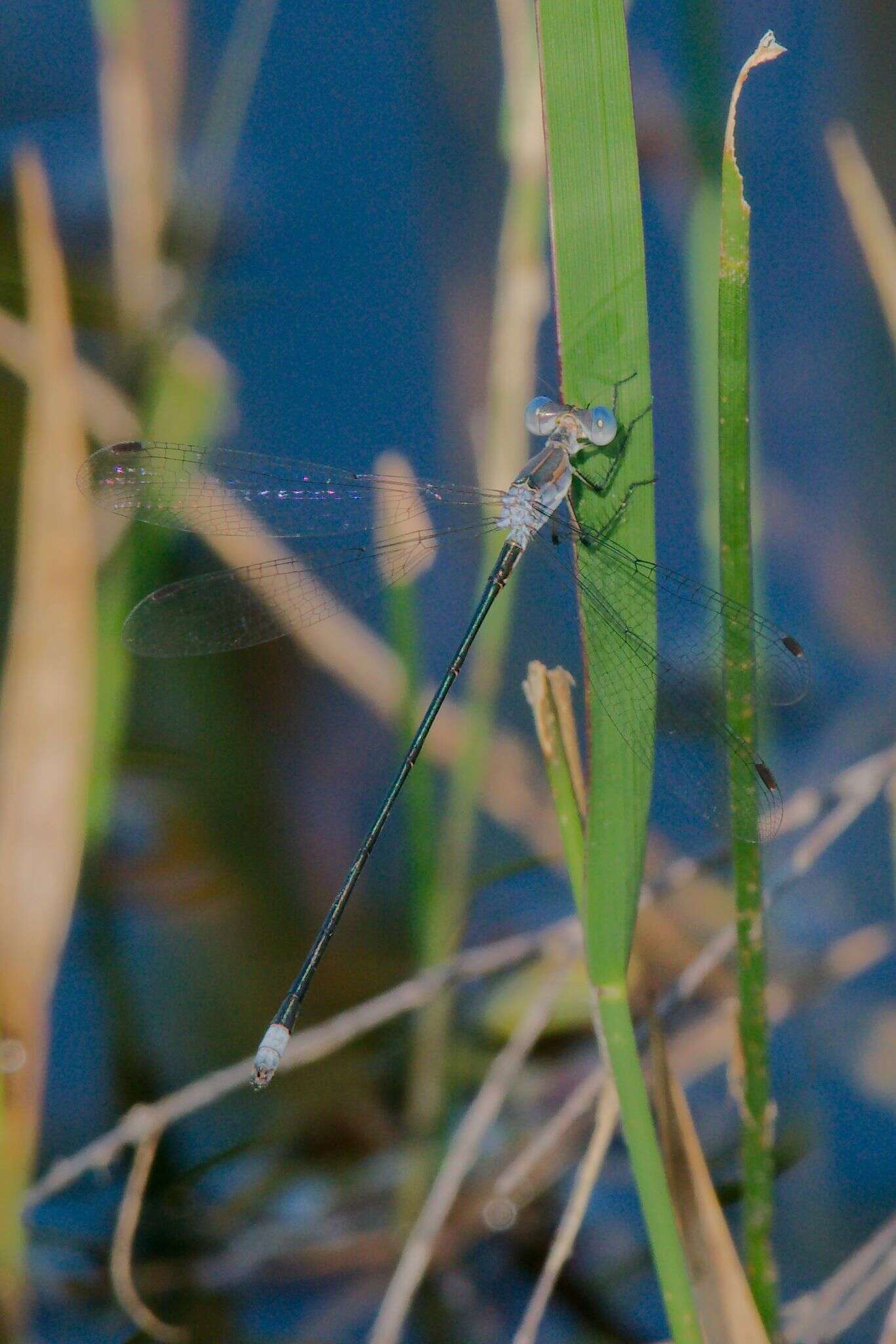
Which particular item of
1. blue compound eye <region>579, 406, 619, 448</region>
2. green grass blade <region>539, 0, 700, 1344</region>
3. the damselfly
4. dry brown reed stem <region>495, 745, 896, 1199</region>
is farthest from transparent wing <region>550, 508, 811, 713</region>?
dry brown reed stem <region>495, 745, 896, 1199</region>

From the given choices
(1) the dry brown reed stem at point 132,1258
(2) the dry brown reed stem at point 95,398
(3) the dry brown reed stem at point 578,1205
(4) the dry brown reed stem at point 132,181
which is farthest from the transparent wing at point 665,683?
(4) the dry brown reed stem at point 132,181

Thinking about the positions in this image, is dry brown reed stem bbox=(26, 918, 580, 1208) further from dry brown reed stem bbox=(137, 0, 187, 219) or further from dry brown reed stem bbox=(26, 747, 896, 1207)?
dry brown reed stem bbox=(137, 0, 187, 219)

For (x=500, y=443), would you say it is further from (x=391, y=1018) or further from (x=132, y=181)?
(x=132, y=181)

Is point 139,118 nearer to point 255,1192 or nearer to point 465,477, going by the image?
point 465,477

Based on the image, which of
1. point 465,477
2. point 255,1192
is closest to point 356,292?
point 465,477

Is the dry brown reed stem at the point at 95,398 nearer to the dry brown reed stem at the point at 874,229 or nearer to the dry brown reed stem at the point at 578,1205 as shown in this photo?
the dry brown reed stem at the point at 874,229
